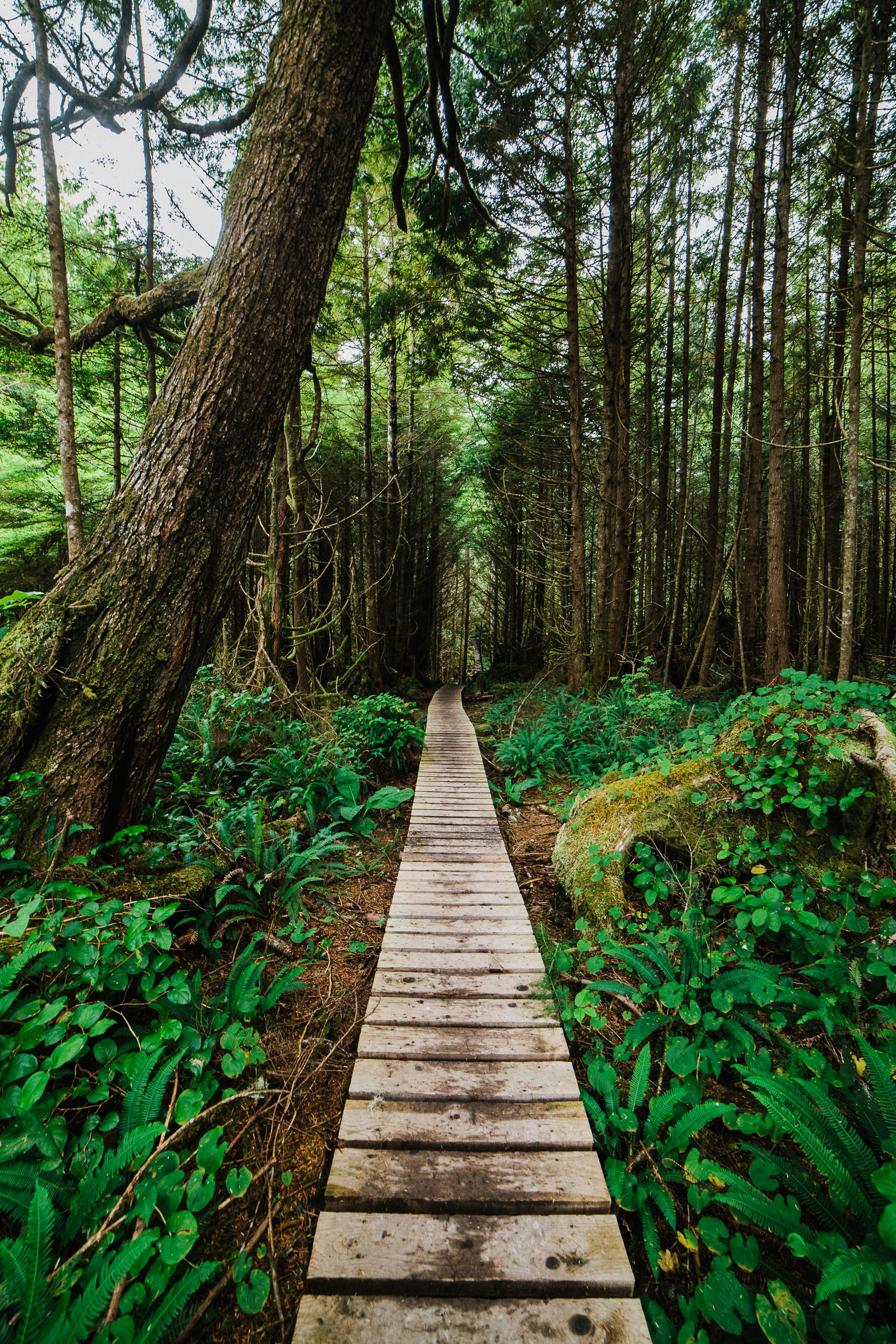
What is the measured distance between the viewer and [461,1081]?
6.52ft

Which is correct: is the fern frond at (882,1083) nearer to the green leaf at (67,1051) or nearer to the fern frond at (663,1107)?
the fern frond at (663,1107)

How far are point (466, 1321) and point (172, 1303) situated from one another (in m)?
0.76

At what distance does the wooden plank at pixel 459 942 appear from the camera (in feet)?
9.32

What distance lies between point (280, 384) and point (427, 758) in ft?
17.4

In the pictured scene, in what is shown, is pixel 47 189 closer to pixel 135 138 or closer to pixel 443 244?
pixel 135 138

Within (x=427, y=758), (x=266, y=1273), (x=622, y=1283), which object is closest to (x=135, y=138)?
(x=427, y=758)

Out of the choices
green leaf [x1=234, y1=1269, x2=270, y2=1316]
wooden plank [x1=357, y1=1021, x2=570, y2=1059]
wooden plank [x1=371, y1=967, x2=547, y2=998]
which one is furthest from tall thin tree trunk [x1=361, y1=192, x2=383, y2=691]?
green leaf [x1=234, y1=1269, x2=270, y2=1316]

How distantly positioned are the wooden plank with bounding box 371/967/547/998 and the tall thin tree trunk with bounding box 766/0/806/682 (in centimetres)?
607

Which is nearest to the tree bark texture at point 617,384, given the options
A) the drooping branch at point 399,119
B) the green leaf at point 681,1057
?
the drooping branch at point 399,119

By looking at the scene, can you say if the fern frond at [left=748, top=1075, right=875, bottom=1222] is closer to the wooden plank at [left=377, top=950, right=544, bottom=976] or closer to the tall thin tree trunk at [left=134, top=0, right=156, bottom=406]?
the wooden plank at [left=377, top=950, right=544, bottom=976]

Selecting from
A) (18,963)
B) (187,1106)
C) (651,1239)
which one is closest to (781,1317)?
(651,1239)

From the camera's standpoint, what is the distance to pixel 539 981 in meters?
2.57

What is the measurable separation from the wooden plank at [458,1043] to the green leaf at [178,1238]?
2.62 ft

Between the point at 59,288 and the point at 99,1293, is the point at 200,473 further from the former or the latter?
the point at 59,288
